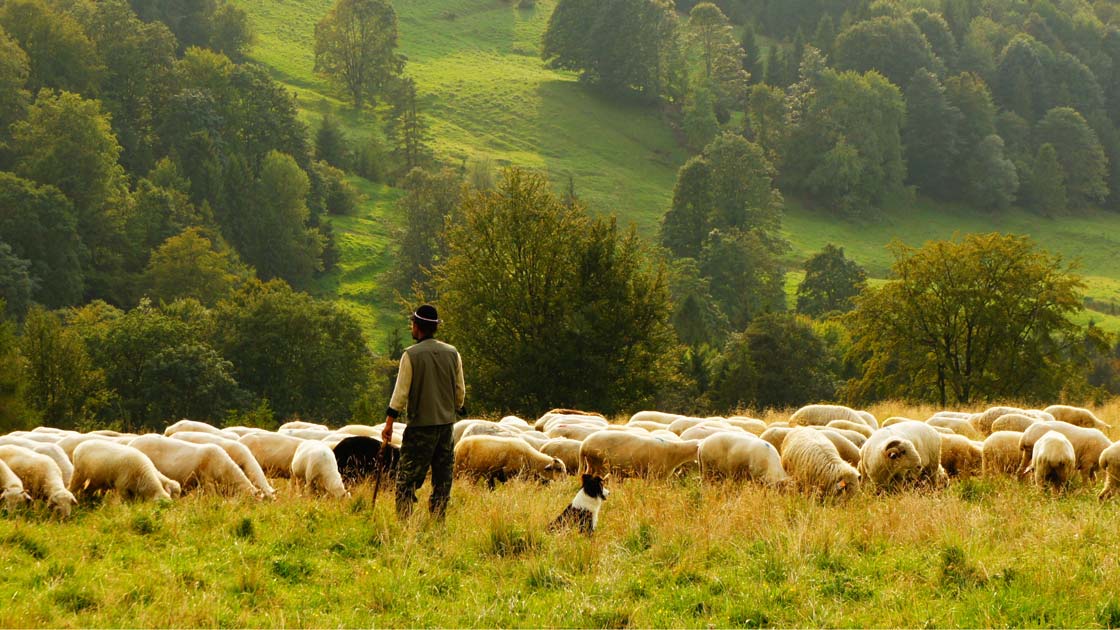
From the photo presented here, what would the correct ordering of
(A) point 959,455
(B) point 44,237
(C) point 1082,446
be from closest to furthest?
1. (C) point 1082,446
2. (A) point 959,455
3. (B) point 44,237

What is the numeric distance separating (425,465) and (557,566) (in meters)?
2.28

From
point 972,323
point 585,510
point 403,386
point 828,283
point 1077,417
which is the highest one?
point 403,386

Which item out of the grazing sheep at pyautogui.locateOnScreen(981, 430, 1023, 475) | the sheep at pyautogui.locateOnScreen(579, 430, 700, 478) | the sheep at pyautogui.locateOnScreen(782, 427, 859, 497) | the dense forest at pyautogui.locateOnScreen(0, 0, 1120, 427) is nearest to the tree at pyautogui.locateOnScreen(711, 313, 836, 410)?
the dense forest at pyautogui.locateOnScreen(0, 0, 1120, 427)

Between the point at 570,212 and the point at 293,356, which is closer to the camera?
the point at 570,212

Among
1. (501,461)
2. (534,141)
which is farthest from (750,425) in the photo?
(534,141)

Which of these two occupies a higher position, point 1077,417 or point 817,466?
point 817,466

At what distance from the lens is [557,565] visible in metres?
9.72

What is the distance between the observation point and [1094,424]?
21359 millimetres

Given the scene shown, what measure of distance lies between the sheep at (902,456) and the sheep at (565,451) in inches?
171

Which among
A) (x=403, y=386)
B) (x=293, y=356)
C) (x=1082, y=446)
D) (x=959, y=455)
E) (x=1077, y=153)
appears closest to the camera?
(x=403, y=386)

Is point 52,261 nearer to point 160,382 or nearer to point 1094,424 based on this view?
point 160,382

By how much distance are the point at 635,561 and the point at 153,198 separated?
88.7 meters

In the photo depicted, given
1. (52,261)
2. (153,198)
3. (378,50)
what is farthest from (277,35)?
(52,261)

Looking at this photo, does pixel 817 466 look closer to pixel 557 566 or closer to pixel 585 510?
pixel 585 510
